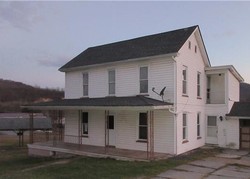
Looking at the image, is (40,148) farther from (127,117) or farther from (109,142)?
(127,117)

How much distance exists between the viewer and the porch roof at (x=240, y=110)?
21.2m

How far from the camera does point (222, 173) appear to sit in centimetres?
1335

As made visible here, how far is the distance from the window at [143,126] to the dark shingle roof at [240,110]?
6.62 m

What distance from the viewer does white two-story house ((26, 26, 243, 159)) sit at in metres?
17.9

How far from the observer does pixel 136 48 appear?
2095 centimetres

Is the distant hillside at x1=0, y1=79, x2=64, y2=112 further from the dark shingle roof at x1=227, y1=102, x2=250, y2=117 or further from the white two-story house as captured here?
the dark shingle roof at x1=227, y1=102, x2=250, y2=117

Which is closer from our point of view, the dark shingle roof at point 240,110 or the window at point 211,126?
the dark shingle roof at point 240,110

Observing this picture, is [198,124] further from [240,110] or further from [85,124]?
[85,124]

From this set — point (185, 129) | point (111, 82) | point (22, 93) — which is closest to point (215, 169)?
point (185, 129)

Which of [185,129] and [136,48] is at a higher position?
[136,48]

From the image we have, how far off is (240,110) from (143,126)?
7.49 metres

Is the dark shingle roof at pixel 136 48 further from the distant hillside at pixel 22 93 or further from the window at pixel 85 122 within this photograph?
the distant hillside at pixel 22 93

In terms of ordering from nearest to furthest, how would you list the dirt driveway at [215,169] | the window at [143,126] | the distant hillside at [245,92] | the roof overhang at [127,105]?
the dirt driveway at [215,169] < the roof overhang at [127,105] < the window at [143,126] < the distant hillside at [245,92]

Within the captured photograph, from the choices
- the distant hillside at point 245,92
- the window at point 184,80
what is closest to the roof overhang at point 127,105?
the window at point 184,80
